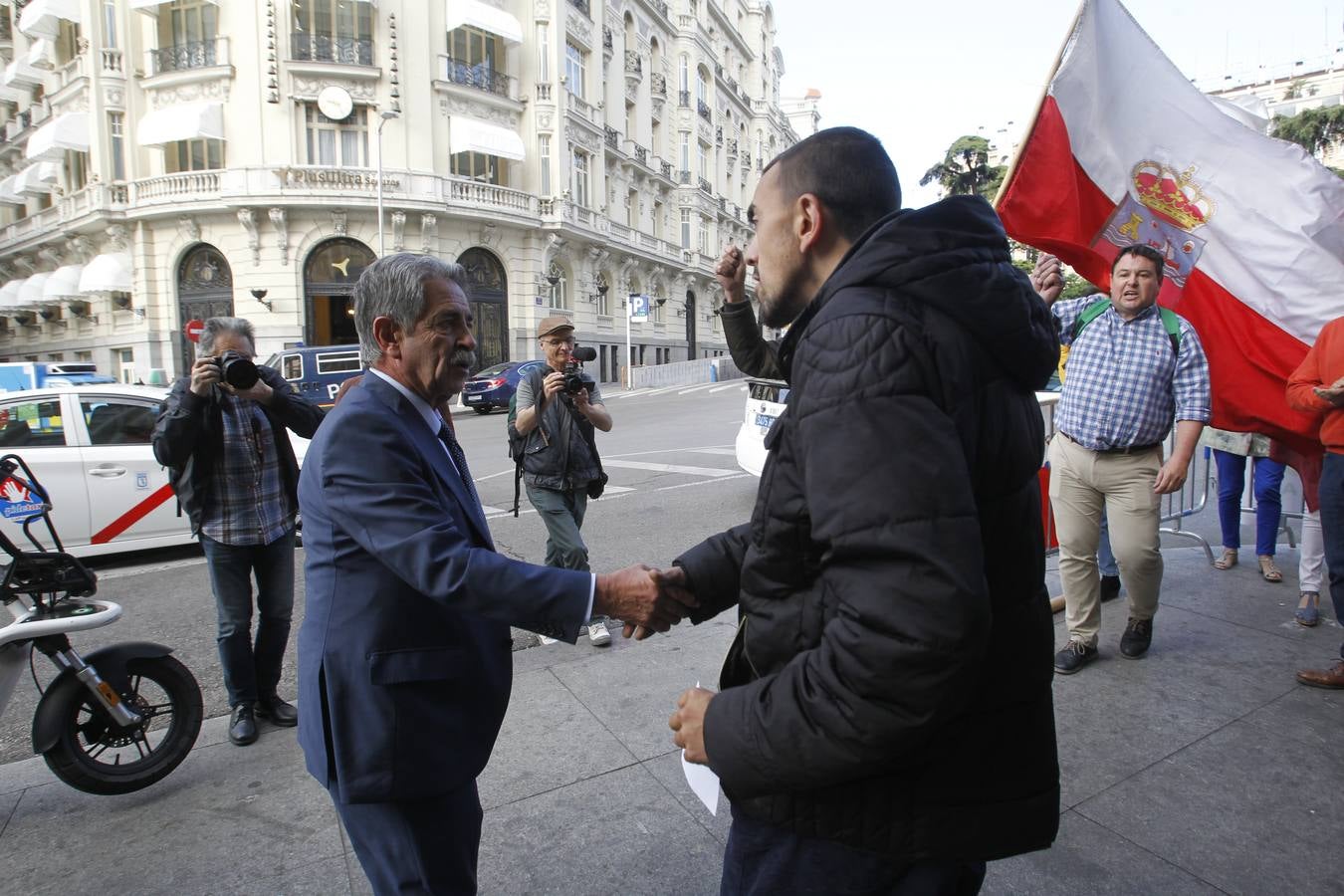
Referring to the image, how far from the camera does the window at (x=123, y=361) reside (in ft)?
96.4

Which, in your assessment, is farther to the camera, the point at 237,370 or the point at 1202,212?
the point at 1202,212

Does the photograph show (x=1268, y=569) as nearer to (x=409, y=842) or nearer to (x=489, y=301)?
(x=409, y=842)

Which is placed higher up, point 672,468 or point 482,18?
point 482,18

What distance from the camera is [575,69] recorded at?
3384cm

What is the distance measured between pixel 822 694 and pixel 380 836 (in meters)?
1.18

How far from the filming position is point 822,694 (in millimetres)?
1136

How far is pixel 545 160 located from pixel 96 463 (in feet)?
89.2

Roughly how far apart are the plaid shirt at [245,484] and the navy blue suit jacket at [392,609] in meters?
2.05

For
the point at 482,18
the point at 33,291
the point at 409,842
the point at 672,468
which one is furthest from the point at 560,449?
the point at 33,291

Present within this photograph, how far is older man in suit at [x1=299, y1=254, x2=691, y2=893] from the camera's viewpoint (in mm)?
1697

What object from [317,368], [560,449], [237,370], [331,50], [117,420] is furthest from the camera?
[331,50]

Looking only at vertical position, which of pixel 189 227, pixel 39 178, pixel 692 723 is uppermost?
pixel 39 178

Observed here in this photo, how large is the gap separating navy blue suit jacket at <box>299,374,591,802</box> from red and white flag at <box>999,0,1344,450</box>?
343 centimetres

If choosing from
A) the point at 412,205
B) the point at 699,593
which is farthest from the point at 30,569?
the point at 412,205
